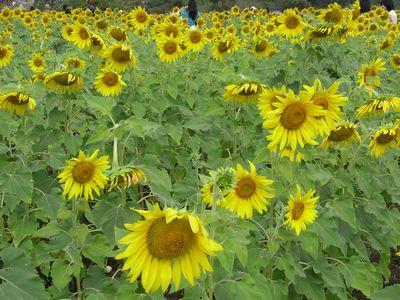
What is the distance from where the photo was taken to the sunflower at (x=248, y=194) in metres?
2.40

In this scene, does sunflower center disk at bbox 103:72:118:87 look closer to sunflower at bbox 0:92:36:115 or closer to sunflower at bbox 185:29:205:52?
sunflower at bbox 0:92:36:115

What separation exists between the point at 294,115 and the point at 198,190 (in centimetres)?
79

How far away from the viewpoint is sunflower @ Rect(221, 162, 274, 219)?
2400 millimetres

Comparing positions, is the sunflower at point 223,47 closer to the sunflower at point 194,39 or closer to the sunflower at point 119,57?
the sunflower at point 194,39

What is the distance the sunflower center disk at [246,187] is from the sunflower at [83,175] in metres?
0.63

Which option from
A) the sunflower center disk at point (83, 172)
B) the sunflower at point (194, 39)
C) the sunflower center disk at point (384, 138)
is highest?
the sunflower center disk at point (83, 172)

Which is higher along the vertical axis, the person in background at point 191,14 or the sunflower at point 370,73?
the sunflower at point 370,73

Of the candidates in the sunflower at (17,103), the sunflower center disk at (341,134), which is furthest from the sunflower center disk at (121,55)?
the sunflower center disk at (341,134)

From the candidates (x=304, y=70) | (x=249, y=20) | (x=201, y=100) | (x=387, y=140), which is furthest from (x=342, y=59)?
(x=249, y=20)

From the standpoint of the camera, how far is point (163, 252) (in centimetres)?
155

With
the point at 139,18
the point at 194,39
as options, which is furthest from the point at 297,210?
the point at 139,18

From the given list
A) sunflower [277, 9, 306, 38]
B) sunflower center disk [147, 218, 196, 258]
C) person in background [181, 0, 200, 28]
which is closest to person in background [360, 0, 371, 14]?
person in background [181, 0, 200, 28]

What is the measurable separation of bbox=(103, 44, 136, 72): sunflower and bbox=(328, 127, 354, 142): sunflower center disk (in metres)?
1.44

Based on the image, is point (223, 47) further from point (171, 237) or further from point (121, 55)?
point (171, 237)
